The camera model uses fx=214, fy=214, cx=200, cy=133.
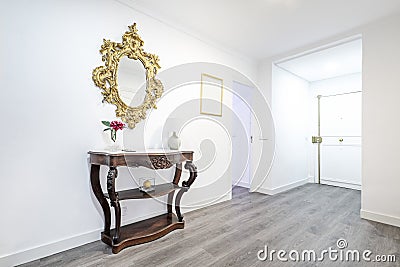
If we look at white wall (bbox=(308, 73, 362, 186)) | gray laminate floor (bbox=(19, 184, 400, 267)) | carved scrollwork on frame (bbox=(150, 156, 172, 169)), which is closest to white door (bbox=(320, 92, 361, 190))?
white wall (bbox=(308, 73, 362, 186))

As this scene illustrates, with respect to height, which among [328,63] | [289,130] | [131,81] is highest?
[328,63]

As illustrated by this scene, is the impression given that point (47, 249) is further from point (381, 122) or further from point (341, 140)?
point (341, 140)

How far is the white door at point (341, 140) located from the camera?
14.6 feet

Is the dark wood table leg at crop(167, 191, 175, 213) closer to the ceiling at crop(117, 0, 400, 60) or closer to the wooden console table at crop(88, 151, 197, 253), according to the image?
the wooden console table at crop(88, 151, 197, 253)

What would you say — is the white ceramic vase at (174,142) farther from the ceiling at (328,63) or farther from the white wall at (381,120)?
the ceiling at (328,63)

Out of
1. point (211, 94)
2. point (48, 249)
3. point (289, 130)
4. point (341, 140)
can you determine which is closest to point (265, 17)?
point (211, 94)

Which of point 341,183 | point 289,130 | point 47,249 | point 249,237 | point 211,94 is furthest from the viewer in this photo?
point 341,183

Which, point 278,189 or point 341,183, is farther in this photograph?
point 341,183

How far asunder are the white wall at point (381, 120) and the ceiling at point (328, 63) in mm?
406

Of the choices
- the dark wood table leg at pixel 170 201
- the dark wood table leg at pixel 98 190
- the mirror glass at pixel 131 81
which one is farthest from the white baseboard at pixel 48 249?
the mirror glass at pixel 131 81

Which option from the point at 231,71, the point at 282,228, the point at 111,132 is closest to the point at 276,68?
the point at 231,71

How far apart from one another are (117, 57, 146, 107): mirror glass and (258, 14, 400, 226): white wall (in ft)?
9.20

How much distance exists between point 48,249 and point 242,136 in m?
3.71

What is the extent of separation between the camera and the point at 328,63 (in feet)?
12.8
